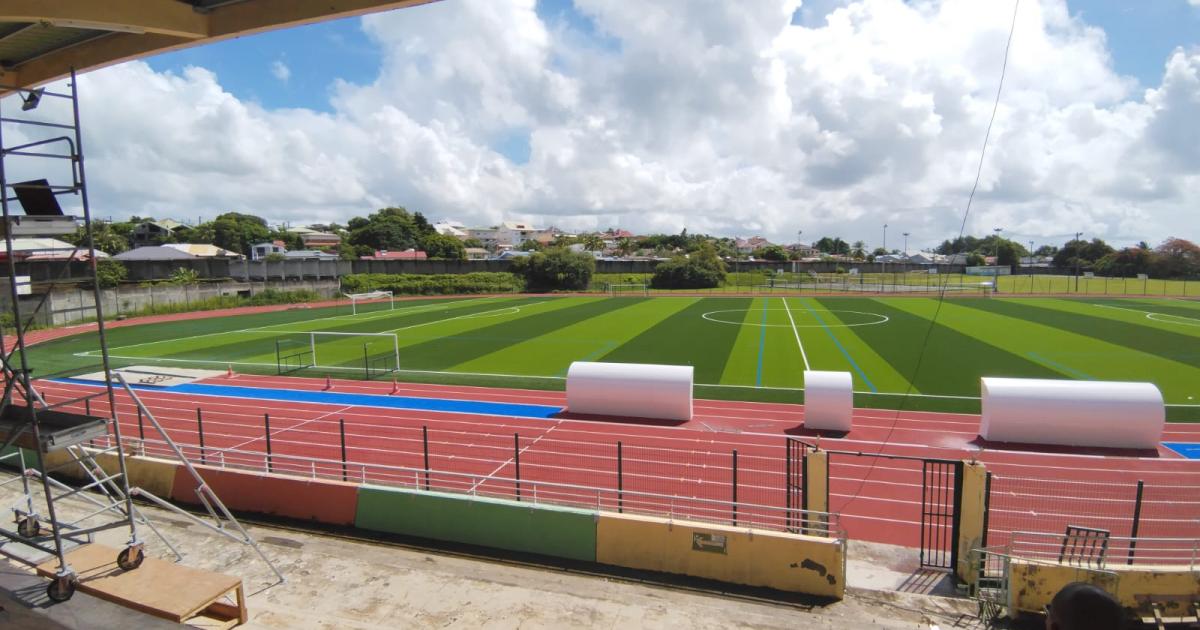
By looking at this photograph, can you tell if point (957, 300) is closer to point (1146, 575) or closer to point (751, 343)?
point (751, 343)

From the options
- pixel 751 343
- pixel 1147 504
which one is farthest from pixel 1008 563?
pixel 751 343

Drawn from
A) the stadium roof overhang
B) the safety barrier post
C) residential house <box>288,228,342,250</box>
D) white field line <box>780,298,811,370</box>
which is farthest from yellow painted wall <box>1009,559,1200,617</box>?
residential house <box>288,228,342,250</box>

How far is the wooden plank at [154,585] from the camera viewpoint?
722 cm

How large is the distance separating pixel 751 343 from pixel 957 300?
99.5 feet

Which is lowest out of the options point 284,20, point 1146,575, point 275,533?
point 275,533

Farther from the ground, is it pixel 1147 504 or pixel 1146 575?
pixel 1146 575

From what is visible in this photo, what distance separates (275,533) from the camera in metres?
11.0

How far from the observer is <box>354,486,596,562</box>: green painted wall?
9930 mm

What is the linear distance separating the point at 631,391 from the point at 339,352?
1934 cm

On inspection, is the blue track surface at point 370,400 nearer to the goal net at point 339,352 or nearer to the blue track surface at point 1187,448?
the goal net at point 339,352

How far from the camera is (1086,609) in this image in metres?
2.82

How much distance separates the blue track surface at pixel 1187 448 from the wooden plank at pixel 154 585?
785 inches

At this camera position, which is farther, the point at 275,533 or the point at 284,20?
the point at 275,533

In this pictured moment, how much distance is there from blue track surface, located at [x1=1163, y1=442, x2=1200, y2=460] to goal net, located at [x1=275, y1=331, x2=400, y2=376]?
2461 centimetres
